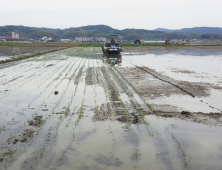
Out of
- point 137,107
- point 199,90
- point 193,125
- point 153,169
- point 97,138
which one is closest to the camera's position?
point 153,169

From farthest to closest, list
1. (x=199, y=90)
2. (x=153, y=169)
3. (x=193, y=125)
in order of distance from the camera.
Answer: (x=199, y=90), (x=193, y=125), (x=153, y=169)

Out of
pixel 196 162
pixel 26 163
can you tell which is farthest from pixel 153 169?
pixel 26 163

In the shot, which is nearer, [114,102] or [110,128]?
[110,128]

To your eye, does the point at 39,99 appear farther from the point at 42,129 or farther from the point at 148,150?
the point at 148,150

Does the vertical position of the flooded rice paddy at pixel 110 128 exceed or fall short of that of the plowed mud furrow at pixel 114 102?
it falls short

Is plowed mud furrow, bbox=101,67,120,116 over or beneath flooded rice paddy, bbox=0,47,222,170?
over

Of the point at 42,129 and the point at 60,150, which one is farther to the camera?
the point at 42,129

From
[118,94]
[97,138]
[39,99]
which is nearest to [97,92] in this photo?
[118,94]

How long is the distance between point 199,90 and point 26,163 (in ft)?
24.0

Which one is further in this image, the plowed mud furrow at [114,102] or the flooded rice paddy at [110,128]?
the plowed mud furrow at [114,102]

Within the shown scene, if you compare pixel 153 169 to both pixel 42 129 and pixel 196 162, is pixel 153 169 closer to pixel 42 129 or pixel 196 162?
pixel 196 162

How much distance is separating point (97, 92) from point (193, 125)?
160 inches

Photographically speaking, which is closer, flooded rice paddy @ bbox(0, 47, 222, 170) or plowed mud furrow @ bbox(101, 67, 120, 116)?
flooded rice paddy @ bbox(0, 47, 222, 170)

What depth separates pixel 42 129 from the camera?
505 cm
